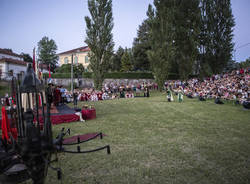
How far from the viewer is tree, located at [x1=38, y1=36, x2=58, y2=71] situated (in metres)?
68.4

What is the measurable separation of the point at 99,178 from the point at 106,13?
27.8 metres

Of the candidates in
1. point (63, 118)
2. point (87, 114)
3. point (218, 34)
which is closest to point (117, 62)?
point (218, 34)

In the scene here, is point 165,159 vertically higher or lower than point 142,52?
lower

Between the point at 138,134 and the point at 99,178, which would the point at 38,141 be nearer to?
the point at 99,178

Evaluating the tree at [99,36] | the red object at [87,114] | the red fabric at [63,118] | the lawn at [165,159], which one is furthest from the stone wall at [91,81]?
the lawn at [165,159]

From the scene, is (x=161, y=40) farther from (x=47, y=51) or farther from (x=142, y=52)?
(x=47, y=51)

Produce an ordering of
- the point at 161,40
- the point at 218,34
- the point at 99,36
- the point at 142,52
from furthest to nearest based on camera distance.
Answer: the point at 142,52 < the point at 218,34 < the point at 161,40 < the point at 99,36

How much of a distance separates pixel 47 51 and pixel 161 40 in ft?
182

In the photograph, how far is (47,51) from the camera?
69250 millimetres

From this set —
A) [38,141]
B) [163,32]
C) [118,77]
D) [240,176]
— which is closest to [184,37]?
[163,32]

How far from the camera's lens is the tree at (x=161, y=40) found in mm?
28406

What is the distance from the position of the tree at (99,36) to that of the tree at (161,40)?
7225 mm

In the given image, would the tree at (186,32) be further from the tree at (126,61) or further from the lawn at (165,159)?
the lawn at (165,159)

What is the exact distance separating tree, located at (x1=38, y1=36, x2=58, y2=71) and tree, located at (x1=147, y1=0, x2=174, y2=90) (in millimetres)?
50621
